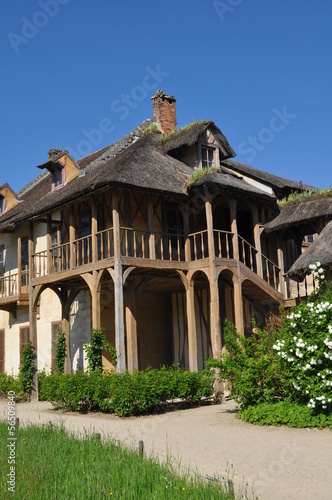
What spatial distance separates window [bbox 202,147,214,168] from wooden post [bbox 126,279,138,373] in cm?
506

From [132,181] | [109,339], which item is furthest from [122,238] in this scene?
[109,339]

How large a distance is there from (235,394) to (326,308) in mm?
2690

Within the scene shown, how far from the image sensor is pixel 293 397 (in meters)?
11.4

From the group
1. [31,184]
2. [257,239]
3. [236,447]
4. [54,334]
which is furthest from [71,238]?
[31,184]

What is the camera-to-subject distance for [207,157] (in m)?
20.2

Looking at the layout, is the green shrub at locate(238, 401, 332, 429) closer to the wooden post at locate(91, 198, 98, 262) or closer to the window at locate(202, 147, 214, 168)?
the wooden post at locate(91, 198, 98, 262)

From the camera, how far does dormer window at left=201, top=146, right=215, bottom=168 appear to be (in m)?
20.1

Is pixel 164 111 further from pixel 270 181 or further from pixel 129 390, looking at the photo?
pixel 129 390

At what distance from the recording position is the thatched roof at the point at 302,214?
18.5 m

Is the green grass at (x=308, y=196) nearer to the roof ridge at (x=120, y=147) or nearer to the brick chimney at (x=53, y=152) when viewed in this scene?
the roof ridge at (x=120, y=147)

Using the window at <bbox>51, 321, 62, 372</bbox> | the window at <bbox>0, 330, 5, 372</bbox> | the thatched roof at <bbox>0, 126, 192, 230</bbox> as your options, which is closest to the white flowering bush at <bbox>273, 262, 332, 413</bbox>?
the thatched roof at <bbox>0, 126, 192, 230</bbox>

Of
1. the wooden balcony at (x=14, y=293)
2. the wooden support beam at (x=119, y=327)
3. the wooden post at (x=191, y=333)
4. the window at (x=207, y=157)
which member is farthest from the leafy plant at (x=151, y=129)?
the wooden support beam at (x=119, y=327)

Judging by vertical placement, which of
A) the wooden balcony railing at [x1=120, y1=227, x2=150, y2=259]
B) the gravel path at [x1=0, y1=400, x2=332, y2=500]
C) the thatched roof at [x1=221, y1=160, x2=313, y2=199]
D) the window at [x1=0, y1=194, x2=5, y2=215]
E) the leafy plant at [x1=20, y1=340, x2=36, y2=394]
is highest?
the window at [x1=0, y1=194, x2=5, y2=215]

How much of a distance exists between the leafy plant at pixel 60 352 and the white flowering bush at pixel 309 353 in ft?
32.2
